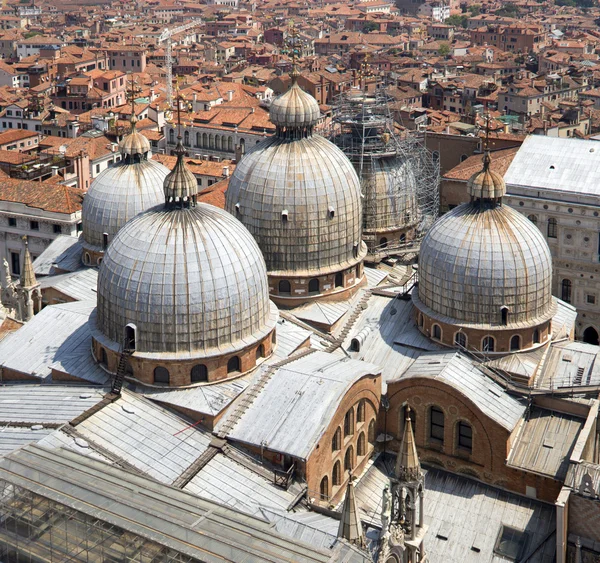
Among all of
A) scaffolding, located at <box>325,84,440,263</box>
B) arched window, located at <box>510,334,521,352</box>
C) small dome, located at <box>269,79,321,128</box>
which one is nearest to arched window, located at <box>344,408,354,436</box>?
arched window, located at <box>510,334,521,352</box>

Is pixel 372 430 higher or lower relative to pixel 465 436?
lower

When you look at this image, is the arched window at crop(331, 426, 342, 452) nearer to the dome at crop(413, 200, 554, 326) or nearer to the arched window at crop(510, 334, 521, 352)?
the dome at crop(413, 200, 554, 326)

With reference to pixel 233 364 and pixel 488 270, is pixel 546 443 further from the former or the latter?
pixel 233 364

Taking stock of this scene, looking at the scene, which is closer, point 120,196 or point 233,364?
point 233,364

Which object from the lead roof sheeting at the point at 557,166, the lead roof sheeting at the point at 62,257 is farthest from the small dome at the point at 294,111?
the lead roof sheeting at the point at 557,166

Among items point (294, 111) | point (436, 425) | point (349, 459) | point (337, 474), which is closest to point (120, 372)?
point (337, 474)

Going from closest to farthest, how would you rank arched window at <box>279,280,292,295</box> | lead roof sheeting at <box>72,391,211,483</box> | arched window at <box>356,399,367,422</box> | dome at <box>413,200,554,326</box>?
lead roof sheeting at <box>72,391,211,483</box>
arched window at <box>356,399,367,422</box>
dome at <box>413,200,554,326</box>
arched window at <box>279,280,292,295</box>

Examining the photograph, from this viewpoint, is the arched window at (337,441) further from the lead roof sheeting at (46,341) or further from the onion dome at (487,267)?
the lead roof sheeting at (46,341)
